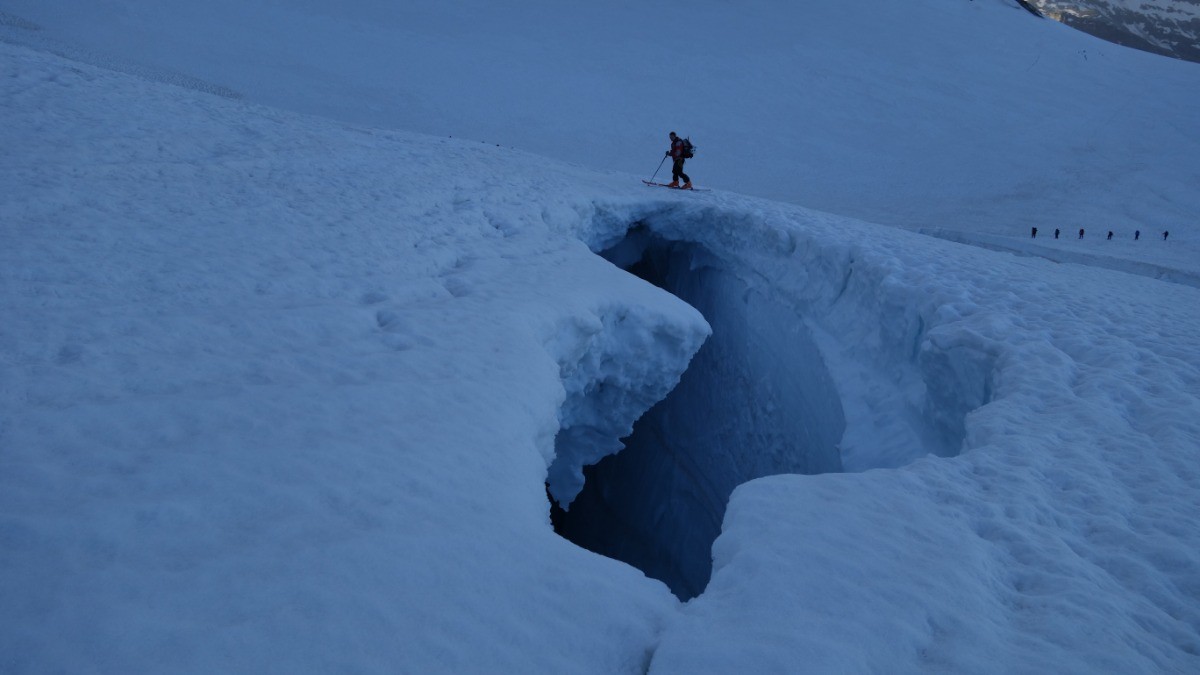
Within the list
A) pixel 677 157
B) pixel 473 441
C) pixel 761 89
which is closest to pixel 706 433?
pixel 677 157

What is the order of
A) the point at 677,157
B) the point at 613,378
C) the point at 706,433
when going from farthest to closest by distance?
the point at 677,157
the point at 706,433
the point at 613,378

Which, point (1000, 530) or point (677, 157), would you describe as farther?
point (677, 157)

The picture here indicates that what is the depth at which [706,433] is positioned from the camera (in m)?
8.95

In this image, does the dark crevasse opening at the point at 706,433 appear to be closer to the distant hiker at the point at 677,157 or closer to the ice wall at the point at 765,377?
the ice wall at the point at 765,377

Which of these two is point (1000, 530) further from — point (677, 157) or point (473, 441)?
point (677, 157)

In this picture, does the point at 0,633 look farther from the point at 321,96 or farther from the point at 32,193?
the point at 321,96

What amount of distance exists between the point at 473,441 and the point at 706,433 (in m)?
6.12

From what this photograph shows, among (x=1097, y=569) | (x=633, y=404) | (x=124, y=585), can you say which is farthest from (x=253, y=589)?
(x=633, y=404)

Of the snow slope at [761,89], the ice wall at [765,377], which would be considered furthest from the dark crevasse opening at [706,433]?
the snow slope at [761,89]

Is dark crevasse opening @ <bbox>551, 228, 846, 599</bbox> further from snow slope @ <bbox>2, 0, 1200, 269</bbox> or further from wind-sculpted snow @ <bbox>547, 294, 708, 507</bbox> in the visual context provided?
snow slope @ <bbox>2, 0, 1200, 269</bbox>

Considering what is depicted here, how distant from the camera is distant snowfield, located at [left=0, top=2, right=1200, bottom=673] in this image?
7.23 ft

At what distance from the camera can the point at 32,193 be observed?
4.91 metres

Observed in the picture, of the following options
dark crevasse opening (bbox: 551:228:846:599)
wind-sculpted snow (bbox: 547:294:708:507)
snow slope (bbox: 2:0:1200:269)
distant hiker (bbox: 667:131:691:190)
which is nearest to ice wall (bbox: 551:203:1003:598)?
dark crevasse opening (bbox: 551:228:846:599)

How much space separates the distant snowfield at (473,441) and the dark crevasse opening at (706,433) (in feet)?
0.53
